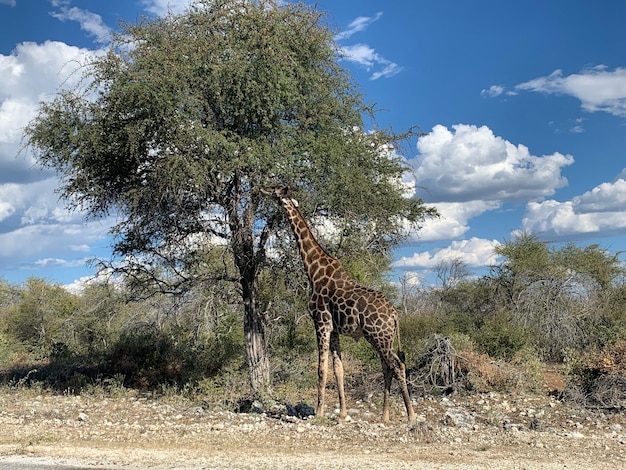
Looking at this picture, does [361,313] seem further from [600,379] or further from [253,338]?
[600,379]

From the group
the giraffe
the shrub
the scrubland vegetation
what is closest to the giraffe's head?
the giraffe

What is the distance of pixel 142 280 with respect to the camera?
1692 cm

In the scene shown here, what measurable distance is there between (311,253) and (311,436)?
12.2 ft

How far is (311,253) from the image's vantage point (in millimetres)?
12938

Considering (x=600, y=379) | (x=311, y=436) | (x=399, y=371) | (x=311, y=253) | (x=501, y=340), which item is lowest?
(x=311, y=436)

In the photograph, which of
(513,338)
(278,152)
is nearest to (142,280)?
(278,152)

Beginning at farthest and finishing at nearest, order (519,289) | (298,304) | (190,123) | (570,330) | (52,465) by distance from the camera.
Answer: (519,289), (570,330), (298,304), (190,123), (52,465)

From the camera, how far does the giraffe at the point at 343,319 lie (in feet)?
39.8

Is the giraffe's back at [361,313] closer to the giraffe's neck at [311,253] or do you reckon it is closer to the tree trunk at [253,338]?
the giraffe's neck at [311,253]

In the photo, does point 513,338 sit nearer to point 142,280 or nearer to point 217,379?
point 217,379

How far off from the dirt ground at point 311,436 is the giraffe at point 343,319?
25.8 inches

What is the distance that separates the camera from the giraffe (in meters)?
12.1

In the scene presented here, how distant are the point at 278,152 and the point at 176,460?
7.55 metres

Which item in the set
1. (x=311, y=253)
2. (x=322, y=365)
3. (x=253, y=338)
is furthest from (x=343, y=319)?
(x=253, y=338)
